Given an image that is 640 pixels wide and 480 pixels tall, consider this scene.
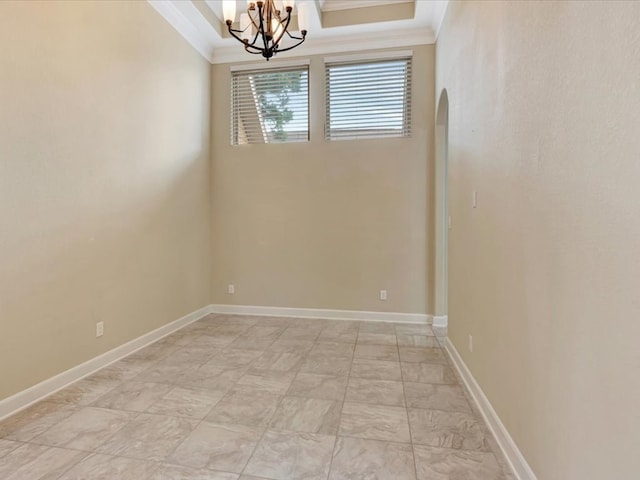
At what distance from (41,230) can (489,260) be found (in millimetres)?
2939

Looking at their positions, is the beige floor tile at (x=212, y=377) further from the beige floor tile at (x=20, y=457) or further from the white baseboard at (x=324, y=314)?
Result: the white baseboard at (x=324, y=314)

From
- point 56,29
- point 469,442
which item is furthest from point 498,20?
point 56,29

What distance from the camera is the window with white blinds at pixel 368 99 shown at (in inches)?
165

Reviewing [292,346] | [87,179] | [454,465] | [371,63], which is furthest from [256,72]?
[454,465]

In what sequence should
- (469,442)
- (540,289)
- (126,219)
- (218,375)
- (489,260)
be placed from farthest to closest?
(126,219) → (218,375) → (489,260) → (469,442) → (540,289)

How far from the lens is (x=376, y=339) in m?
3.57

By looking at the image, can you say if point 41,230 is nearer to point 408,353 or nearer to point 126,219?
point 126,219

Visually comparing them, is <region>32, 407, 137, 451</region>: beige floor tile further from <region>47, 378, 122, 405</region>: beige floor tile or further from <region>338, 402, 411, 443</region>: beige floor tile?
<region>338, 402, 411, 443</region>: beige floor tile

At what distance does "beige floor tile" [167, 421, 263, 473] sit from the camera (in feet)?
5.44

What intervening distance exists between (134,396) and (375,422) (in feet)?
5.43

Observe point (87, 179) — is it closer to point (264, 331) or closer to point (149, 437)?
point (149, 437)

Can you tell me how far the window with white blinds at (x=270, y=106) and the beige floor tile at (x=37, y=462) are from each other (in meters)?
3.73

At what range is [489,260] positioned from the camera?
204cm

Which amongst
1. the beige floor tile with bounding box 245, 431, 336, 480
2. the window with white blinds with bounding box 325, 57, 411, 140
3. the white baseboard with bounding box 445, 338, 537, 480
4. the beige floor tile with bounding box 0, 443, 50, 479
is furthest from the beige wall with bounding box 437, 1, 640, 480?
the beige floor tile with bounding box 0, 443, 50, 479
